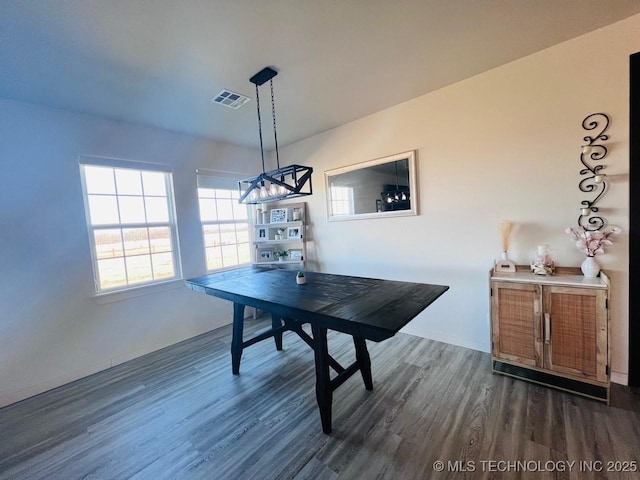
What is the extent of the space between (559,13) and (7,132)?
4.50 metres

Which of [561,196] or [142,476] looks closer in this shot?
[142,476]

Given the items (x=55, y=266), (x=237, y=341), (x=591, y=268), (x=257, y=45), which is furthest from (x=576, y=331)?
(x=55, y=266)

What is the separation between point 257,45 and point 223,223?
260 centimetres

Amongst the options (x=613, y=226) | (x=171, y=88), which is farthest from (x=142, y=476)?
(x=613, y=226)

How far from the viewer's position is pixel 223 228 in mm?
4059

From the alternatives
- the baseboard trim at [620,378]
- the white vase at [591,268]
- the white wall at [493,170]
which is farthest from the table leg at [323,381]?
the baseboard trim at [620,378]

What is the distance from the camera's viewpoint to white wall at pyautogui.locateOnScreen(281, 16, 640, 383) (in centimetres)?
200

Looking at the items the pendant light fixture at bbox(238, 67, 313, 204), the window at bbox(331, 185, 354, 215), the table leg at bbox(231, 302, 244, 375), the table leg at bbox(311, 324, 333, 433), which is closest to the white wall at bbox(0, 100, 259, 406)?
the table leg at bbox(231, 302, 244, 375)

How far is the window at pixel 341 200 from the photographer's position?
3550 millimetres

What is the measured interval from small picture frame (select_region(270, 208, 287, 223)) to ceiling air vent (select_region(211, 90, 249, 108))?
5.65 feet

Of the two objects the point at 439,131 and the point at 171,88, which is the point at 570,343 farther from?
the point at 171,88

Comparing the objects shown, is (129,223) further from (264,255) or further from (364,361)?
(364,361)

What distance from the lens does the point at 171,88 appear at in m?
2.44

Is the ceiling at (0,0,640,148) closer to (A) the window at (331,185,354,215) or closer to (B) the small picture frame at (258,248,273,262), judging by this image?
(A) the window at (331,185,354,215)
